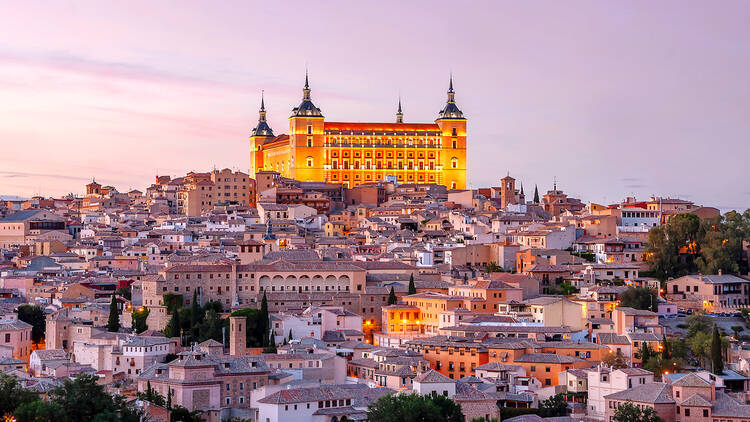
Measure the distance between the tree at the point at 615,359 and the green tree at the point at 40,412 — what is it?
1638 cm

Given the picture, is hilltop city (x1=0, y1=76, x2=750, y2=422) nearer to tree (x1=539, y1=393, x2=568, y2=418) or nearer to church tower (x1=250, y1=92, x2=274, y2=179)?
tree (x1=539, y1=393, x2=568, y2=418)

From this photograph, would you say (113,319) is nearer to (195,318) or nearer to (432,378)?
(195,318)

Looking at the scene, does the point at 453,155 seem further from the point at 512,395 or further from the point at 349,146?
the point at 512,395

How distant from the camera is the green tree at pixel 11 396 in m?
30.8

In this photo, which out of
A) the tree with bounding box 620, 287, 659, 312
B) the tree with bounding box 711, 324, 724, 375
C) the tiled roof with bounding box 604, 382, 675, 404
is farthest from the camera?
the tree with bounding box 620, 287, 659, 312

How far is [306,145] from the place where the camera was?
278 ft

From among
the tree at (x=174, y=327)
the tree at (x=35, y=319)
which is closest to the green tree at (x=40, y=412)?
the tree at (x=174, y=327)

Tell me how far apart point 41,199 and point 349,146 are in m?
22.6

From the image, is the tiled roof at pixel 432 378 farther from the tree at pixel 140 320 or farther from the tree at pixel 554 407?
the tree at pixel 140 320

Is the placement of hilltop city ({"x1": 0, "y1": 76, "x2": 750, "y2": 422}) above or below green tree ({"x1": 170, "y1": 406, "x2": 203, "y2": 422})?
above

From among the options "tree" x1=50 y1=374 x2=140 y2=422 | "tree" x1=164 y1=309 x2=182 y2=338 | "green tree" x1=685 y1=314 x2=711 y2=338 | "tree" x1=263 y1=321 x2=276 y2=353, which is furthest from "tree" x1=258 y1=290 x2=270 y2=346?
"green tree" x1=685 y1=314 x2=711 y2=338

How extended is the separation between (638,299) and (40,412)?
21757 mm

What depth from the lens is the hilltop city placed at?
33.9m

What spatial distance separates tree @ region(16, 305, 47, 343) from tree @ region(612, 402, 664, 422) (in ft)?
73.3
